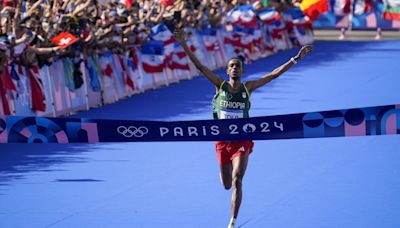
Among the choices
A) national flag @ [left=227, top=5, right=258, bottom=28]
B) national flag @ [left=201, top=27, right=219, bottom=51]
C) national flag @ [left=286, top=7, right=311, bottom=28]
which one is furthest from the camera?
national flag @ [left=286, top=7, right=311, bottom=28]

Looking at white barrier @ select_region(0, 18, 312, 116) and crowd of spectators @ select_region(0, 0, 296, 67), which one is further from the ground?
crowd of spectators @ select_region(0, 0, 296, 67)

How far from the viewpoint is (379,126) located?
11.9 metres

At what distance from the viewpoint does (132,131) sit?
12.3 metres

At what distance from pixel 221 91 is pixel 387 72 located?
20301 mm

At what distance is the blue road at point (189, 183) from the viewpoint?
1333cm

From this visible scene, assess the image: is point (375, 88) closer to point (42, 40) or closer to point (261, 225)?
point (42, 40)

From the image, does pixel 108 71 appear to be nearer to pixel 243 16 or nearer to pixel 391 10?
pixel 243 16

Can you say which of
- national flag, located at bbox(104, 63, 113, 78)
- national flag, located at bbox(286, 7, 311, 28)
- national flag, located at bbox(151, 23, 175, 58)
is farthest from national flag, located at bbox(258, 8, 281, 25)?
national flag, located at bbox(104, 63, 113, 78)

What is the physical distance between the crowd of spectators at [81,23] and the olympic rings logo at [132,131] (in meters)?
7.17

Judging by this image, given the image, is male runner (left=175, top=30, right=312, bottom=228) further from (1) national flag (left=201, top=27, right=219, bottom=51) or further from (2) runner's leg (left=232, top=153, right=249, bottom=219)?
(1) national flag (left=201, top=27, right=219, bottom=51)

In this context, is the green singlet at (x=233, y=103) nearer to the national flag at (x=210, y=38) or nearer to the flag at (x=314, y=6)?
the national flag at (x=210, y=38)

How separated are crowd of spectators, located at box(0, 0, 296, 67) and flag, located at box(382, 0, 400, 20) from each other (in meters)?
16.2

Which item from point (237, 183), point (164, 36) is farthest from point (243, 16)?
point (237, 183)

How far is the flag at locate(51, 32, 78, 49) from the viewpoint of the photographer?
20750mm
